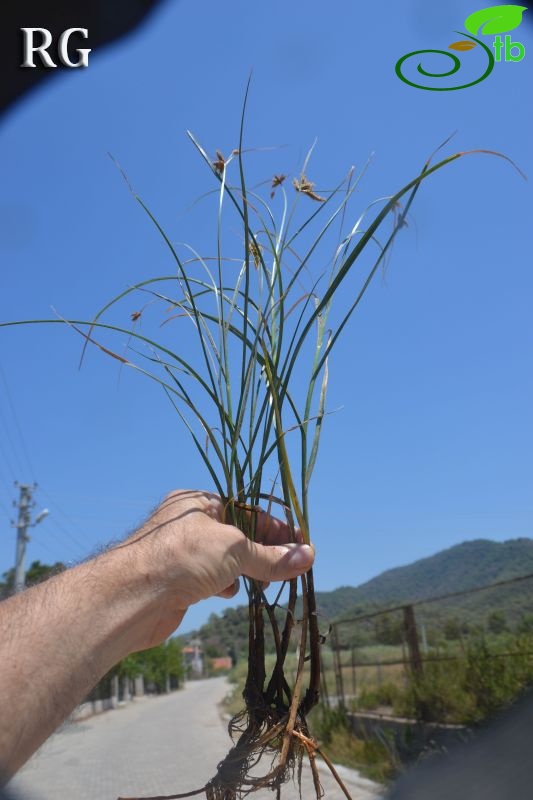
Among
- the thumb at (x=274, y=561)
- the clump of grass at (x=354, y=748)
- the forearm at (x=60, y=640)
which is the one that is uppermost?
the thumb at (x=274, y=561)

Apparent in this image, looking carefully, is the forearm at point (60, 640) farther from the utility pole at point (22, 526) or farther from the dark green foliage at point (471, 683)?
the utility pole at point (22, 526)

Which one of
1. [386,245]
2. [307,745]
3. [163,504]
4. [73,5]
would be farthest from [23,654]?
[73,5]

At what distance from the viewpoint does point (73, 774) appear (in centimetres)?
793

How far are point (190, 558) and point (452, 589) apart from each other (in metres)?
25.1

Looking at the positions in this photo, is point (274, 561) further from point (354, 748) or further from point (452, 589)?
point (452, 589)

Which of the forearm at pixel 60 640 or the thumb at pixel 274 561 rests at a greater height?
the thumb at pixel 274 561

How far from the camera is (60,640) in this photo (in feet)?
3.72

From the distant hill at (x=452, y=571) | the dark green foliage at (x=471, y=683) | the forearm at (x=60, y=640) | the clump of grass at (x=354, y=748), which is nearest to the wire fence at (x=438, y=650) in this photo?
the dark green foliage at (x=471, y=683)

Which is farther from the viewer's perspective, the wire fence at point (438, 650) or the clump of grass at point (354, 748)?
the wire fence at point (438, 650)

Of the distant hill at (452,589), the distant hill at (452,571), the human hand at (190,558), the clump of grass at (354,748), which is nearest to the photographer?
the human hand at (190,558)

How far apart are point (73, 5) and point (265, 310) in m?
2.81

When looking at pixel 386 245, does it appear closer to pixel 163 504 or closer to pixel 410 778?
pixel 163 504

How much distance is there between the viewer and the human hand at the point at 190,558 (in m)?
1.26

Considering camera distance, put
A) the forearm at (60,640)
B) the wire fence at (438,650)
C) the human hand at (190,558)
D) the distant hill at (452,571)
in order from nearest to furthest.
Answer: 1. the forearm at (60,640)
2. the human hand at (190,558)
3. the wire fence at (438,650)
4. the distant hill at (452,571)
